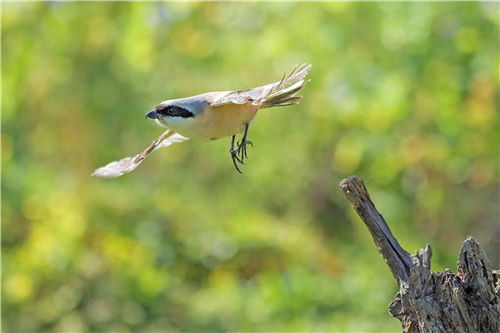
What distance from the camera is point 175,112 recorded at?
79.0 inches

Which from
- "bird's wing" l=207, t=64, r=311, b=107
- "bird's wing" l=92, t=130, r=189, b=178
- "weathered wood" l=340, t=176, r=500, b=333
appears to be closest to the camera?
"bird's wing" l=207, t=64, r=311, b=107

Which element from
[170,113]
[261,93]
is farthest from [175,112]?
[261,93]

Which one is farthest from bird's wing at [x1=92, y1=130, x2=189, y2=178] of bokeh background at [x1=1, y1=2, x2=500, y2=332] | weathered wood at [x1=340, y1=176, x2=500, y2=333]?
bokeh background at [x1=1, y1=2, x2=500, y2=332]

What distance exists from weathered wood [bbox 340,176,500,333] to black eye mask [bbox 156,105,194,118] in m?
0.48

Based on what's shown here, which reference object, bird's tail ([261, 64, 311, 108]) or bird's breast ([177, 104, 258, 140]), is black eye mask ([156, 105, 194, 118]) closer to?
bird's breast ([177, 104, 258, 140])

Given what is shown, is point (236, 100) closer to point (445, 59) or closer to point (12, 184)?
point (445, 59)

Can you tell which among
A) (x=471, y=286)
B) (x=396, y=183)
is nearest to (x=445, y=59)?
(x=396, y=183)

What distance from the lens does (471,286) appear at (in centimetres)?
217

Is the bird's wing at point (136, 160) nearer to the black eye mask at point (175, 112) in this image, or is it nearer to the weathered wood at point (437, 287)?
the black eye mask at point (175, 112)

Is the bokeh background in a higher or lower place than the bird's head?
higher

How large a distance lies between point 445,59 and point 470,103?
33cm

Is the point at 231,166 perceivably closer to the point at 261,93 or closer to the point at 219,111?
the point at 219,111

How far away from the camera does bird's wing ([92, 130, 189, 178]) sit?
2.23m

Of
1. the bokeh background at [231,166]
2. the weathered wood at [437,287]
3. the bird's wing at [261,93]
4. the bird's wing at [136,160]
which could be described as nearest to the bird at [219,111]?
the bird's wing at [261,93]
